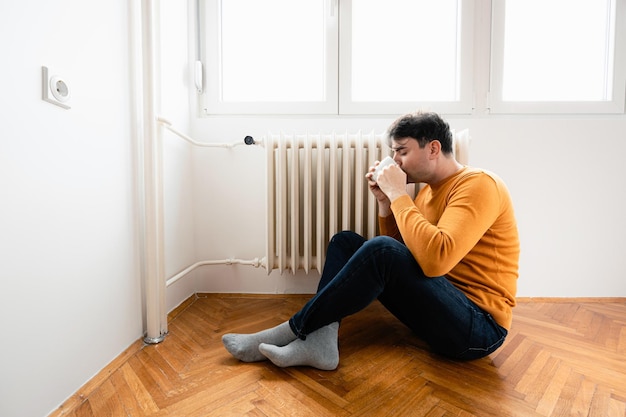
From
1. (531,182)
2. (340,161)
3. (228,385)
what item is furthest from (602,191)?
(228,385)

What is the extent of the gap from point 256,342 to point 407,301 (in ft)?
1.59

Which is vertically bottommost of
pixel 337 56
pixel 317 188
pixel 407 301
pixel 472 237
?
pixel 407 301

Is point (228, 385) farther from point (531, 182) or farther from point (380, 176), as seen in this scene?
point (531, 182)

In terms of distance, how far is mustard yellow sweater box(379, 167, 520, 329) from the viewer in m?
0.82

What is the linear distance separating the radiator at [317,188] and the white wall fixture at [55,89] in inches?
29.1

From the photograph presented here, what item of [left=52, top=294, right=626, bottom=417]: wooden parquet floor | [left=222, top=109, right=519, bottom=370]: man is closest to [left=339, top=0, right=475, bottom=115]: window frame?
[left=222, top=109, right=519, bottom=370]: man

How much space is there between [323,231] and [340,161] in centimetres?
33

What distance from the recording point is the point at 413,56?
1.62 metres

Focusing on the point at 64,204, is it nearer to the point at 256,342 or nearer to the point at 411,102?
the point at 256,342

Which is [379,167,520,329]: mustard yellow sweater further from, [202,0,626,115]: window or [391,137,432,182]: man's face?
[202,0,626,115]: window

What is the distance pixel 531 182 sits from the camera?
157cm

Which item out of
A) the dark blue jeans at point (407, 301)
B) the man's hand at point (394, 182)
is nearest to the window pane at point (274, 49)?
the man's hand at point (394, 182)

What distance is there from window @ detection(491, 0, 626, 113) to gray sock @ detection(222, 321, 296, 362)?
1.49 meters

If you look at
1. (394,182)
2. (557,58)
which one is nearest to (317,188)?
(394,182)
